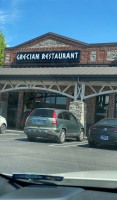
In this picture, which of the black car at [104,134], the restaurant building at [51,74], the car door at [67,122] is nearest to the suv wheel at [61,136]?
the car door at [67,122]

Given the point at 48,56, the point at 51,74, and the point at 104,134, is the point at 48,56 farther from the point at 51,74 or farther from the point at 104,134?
the point at 104,134

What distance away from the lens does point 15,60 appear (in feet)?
88.5

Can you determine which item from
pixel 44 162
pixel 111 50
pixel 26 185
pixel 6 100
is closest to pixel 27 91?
pixel 6 100

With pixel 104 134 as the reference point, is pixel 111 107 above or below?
above

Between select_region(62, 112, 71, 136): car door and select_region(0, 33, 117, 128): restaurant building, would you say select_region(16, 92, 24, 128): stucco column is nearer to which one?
select_region(0, 33, 117, 128): restaurant building

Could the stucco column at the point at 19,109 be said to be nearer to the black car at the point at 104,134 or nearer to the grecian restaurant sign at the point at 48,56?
the grecian restaurant sign at the point at 48,56

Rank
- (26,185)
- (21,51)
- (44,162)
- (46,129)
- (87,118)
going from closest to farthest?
(26,185)
(44,162)
(46,129)
(87,118)
(21,51)

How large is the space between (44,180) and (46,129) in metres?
11.4

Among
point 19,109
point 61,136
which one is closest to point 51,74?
point 19,109

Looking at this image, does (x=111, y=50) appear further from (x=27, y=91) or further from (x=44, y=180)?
(x=44, y=180)

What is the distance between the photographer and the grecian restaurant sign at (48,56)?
24.2 m

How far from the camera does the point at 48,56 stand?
82.7 ft

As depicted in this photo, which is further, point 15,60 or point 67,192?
point 15,60

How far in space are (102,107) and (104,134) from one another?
995 cm
